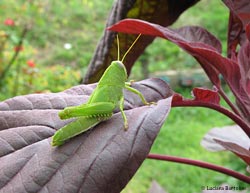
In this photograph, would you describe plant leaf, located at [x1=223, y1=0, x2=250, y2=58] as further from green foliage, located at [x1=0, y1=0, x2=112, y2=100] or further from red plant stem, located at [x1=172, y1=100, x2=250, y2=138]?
green foliage, located at [x1=0, y1=0, x2=112, y2=100]

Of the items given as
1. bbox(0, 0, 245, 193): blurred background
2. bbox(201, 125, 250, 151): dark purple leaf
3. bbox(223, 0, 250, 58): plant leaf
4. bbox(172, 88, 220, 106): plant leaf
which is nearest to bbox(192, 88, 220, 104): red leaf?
bbox(172, 88, 220, 106): plant leaf

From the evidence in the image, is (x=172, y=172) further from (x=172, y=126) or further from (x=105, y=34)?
(x=105, y=34)

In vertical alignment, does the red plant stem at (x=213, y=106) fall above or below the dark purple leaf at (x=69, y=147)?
below

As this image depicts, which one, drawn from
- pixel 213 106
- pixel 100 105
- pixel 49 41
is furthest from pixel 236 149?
pixel 49 41

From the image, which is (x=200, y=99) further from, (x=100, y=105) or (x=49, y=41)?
(x=49, y=41)

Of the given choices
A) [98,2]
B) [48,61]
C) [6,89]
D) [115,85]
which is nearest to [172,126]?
[6,89]

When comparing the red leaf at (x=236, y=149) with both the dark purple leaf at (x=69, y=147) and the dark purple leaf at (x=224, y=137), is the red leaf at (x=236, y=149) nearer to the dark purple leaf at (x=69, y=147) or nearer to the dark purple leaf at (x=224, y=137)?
the dark purple leaf at (x=69, y=147)

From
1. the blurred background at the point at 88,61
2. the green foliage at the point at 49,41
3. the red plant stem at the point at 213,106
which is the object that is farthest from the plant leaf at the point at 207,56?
the green foliage at the point at 49,41
